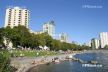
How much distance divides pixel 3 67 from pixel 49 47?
142 m

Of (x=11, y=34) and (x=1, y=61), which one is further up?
(x=11, y=34)

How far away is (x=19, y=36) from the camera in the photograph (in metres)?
120

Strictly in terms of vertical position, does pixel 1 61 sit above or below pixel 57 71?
above

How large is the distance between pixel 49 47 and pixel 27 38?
42293 mm

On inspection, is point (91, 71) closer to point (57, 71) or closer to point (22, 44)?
point (57, 71)

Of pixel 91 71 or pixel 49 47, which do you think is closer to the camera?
pixel 91 71

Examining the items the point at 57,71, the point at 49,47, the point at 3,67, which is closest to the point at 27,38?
the point at 49,47

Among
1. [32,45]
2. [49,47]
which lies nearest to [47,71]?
[32,45]

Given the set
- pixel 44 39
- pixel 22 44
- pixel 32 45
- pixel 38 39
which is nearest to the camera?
pixel 22 44

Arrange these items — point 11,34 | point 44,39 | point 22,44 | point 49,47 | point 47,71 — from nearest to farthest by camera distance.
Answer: point 47,71, point 11,34, point 22,44, point 44,39, point 49,47

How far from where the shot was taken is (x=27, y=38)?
419ft

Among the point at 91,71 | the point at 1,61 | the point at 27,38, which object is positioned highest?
the point at 27,38

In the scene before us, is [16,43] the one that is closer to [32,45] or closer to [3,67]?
[32,45]

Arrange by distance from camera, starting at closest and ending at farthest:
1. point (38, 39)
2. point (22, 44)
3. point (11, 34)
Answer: point (11, 34) < point (22, 44) < point (38, 39)
